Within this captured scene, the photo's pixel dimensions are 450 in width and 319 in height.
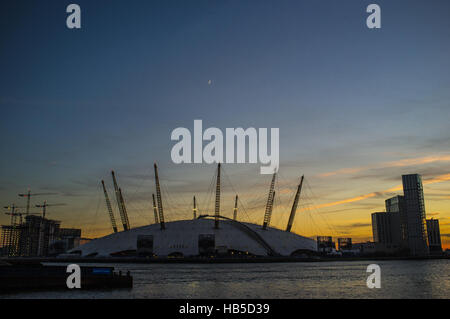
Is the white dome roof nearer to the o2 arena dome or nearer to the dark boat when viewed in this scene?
the o2 arena dome

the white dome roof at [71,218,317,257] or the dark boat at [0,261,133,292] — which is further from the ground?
the white dome roof at [71,218,317,257]

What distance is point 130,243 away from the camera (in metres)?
189

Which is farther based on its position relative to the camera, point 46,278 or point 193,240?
point 193,240

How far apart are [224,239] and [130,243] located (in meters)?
46.6

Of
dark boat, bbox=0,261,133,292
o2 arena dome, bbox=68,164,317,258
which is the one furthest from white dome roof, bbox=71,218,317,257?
dark boat, bbox=0,261,133,292

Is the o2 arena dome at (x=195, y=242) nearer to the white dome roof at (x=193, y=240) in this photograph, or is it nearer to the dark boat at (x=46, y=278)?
the white dome roof at (x=193, y=240)

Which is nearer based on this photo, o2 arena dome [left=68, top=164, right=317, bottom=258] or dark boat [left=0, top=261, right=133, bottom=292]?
dark boat [left=0, top=261, right=133, bottom=292]

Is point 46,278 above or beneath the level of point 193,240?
beneath

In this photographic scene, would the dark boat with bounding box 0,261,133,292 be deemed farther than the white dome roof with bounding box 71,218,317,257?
No

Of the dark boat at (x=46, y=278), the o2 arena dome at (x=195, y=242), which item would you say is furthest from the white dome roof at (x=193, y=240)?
the dark boat at (x=46, y=278)

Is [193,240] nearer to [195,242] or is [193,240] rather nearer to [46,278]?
[195,242]

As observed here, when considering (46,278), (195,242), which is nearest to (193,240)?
(195,242)
